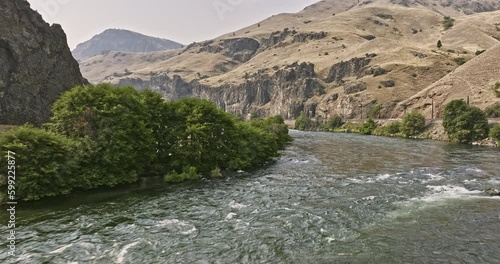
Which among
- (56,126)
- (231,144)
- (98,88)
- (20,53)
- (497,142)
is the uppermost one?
(20,53)

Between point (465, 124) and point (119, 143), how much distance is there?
92.6 m

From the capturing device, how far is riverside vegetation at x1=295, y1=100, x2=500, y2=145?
297 feet

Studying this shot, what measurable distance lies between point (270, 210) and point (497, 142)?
7983 cm

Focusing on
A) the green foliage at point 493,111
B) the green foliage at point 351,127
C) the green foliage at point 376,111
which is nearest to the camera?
the green foliage at point 493,111

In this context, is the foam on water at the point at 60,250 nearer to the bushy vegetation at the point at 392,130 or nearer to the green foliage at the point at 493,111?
the bushy vegetation at the point at 392,130

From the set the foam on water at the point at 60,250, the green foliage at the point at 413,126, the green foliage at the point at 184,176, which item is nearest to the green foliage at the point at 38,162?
the green foliage at the point at 184,176

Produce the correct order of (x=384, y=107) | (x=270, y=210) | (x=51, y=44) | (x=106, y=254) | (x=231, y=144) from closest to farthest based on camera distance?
(x=106, y=254)
(x=270, y=210)
(x=231, y=144)
(x=51, y=44)
(x=384, y=107)

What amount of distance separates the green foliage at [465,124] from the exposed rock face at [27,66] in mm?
107733

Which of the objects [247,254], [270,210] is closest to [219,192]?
[270,210]

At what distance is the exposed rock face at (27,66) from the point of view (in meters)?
74.6

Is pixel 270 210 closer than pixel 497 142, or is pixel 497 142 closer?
pixel 270 210

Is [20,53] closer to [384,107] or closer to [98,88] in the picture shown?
[98,88]

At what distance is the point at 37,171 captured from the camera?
1211 inches

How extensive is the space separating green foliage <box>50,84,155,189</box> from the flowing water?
9.08 ft
